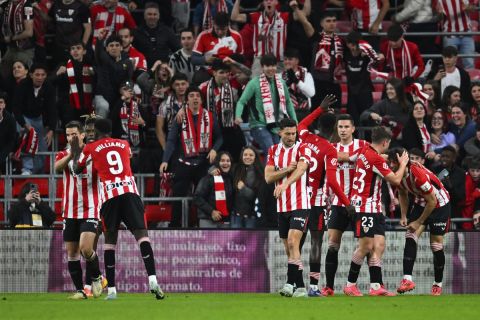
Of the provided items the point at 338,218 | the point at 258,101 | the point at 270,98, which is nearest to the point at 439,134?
the point at 270,98

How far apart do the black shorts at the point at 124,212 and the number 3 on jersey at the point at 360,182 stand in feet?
9.83

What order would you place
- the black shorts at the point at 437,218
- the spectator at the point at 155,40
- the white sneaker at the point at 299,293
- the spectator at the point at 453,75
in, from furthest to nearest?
the spectator at the point at 155,40 → the spectator at the point at 453,75 → the black shorts at the point at 437,218 → the white sneaker at the point at 299,293

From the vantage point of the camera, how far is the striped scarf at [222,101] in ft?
71.2

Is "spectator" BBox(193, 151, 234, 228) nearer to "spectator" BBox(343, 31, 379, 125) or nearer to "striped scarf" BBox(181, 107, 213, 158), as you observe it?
"striped scarf" BBox(181, 107, 213, 158)

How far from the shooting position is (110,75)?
22.2 m

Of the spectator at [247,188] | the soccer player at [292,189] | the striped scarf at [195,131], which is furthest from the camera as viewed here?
the striped scarf at [195,131]

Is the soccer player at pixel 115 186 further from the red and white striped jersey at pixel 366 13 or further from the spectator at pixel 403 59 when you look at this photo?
the red and white striped jersey at pixel 366 13

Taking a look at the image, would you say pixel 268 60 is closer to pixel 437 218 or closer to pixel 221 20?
pixel 221 20

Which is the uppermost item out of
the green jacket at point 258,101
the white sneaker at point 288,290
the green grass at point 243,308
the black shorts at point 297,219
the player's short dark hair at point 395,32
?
the player's short dark hair at point 395,32

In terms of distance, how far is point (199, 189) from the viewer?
2062cm

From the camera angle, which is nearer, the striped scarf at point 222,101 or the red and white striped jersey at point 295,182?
the red and white striped jersey at point 295,182

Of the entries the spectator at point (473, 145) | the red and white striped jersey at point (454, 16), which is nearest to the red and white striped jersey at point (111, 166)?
the spectator at point (473, 145)

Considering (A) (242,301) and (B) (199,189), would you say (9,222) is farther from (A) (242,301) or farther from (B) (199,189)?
(A) (242,301)

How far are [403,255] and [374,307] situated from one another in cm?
420
